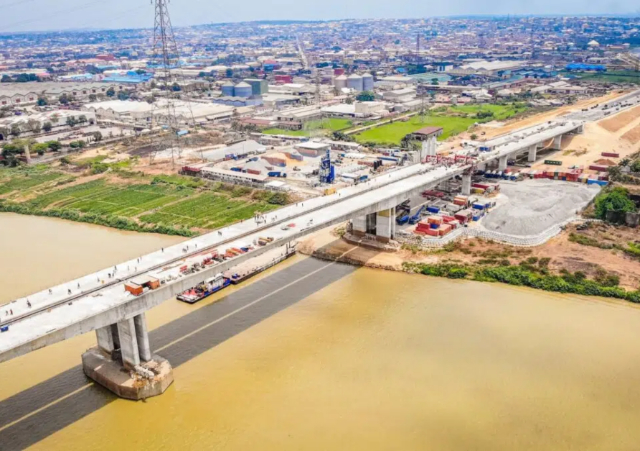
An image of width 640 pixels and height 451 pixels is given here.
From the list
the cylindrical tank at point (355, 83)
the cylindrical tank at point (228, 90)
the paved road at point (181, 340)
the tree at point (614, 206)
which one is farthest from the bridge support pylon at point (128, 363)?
the cylindrical tank at point (355, 83)

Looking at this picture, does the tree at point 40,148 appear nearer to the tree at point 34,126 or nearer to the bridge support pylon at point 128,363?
the tree at point 34,126

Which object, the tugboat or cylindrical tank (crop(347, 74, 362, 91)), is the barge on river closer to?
the tugboat

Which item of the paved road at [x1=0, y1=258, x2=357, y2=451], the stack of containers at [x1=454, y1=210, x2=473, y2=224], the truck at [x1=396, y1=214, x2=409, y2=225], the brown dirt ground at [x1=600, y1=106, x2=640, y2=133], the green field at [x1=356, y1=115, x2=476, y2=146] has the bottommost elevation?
the paved road at [x1=0, y1=258, x2=357, y2=451]

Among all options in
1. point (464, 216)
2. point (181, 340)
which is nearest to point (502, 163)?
point (464, 216)

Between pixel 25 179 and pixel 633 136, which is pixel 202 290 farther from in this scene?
pixel 633 136

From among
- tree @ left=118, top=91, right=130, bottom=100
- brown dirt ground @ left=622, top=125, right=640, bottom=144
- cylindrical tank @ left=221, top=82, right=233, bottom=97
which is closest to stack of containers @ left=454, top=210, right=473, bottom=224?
brown dirt ground @ left=622, top=125, right=640, bottom=144

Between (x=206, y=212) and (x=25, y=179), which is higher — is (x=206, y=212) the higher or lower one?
the lower one
